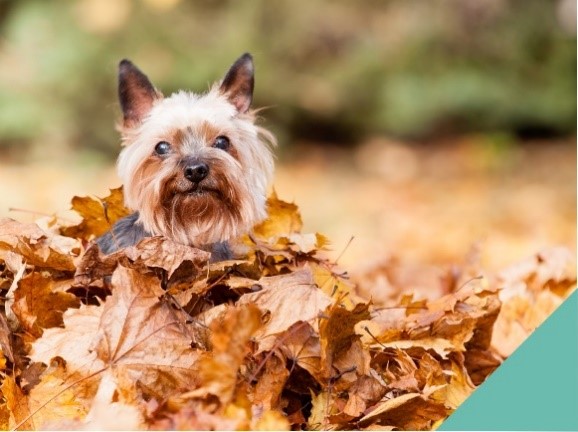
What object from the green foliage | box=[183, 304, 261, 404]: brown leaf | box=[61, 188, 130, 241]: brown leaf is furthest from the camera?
the green foliage

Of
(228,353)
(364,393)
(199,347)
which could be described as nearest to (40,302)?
(199,347)

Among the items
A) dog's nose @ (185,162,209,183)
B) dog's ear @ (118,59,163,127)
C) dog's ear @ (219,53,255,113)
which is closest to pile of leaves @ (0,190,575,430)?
dog's nose @ (185,162,209,183)

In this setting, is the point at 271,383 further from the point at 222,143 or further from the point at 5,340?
the point at 222,143

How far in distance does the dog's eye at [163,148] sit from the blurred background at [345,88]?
595 centimetres

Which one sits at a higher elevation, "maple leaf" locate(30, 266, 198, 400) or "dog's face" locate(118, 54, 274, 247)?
"dog's face" locate(118, 54, 274, 247)

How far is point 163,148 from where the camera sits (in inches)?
133

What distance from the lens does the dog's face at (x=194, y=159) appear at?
10.8ft

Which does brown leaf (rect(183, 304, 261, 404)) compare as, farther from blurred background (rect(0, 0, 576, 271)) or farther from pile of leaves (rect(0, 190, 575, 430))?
blurred background (rect(0, 0, 576, 271))

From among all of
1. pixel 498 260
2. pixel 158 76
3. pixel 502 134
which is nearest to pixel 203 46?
pixel 158 76

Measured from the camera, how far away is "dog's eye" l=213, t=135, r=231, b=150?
11.2ft

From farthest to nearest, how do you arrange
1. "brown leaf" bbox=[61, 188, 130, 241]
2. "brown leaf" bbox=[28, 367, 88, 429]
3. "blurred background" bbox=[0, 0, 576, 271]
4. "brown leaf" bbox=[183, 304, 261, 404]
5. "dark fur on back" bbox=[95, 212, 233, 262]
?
"blurred background" bbox=[0, 0, 576, 271] → "brown leaf" bbox=[61, 188, 130, 241] → "dark fur on back" bbox=[95, 212, 233, 262] → "brown leaf" bbox=[28, 367, 88, 429] → "brown leaf" bbox=[183, 304, 261, 404]

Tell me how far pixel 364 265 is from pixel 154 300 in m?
2.32

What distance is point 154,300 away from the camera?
2600mm

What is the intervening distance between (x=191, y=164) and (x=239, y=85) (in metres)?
0.49
